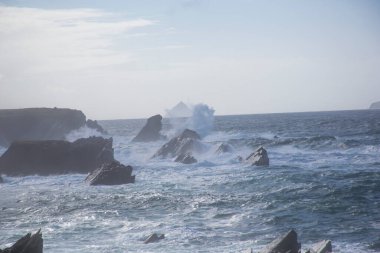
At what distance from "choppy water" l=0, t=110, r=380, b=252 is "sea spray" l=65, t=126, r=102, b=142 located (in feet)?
123

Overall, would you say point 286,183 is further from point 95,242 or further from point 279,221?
point 95,242

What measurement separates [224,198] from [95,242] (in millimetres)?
10243

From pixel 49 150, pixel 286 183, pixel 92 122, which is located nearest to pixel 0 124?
pixel 92 122

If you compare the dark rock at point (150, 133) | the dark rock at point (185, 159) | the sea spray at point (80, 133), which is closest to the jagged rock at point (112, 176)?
the dark rock at point (185, 159)

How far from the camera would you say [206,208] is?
80.1ft

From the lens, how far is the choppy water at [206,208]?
18531 mm

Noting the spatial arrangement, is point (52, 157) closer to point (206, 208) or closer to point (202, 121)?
point (206, 208)

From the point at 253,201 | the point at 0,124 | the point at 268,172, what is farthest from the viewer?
the point at 0,124

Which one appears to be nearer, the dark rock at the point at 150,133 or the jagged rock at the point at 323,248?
the jagged rock at the point at 323,248

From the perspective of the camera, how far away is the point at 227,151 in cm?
5244

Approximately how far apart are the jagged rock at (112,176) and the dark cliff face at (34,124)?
41.4m

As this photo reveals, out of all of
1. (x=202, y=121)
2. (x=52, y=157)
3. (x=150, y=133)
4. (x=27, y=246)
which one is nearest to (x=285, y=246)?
(x=27, y=246)

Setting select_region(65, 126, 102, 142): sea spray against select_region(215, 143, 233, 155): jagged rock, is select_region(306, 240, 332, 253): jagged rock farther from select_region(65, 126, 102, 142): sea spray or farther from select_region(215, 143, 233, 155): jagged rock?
select_region(65, 126, 102, 142): sea spray

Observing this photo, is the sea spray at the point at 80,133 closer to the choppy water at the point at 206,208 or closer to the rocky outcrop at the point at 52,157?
the rocky outcrop at the point at 52,157
